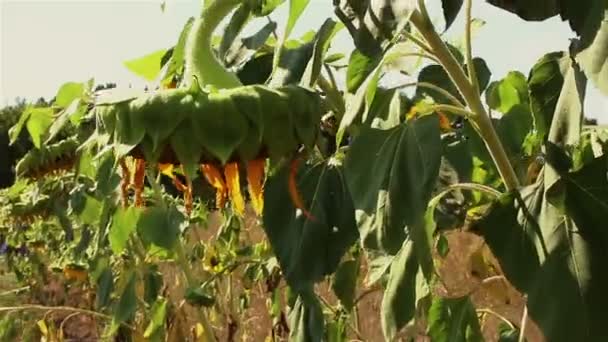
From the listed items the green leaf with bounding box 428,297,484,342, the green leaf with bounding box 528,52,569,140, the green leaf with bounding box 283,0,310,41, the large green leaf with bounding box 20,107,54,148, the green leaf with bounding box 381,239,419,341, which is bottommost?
the green leaf with bounding box 428,297,484,342

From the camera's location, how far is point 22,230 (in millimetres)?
6016

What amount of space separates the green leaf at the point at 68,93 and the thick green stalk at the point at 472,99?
28.7 inches

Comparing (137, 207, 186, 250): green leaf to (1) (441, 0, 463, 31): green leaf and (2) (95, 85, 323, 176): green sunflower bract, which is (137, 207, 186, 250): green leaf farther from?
(1) (441, 0, 463, 31): green leaf

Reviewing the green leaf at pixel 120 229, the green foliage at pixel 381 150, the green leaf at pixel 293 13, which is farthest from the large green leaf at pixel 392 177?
the green leaf at pixel 120 229

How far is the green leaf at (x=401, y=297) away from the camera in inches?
36.6

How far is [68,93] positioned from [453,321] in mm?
675

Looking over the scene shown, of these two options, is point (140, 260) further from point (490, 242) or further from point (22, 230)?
point (22, 230)

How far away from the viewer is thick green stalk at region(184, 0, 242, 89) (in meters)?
0.82

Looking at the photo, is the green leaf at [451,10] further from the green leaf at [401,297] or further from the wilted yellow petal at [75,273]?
the wilted yellow petal at [75,273]

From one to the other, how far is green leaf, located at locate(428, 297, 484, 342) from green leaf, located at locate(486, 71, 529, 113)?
0.26m

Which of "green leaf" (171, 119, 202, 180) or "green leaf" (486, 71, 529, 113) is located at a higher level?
"green leaf" (171, 119, 202, 180)

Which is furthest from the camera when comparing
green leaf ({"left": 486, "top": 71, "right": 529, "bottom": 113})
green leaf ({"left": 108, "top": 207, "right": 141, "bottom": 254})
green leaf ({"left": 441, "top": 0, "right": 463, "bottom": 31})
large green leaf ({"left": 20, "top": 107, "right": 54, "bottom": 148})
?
green leaf ({"left": 108, "top": 207, "right": 141, "bottom": 254})

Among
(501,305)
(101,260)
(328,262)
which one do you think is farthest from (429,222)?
(101,260)

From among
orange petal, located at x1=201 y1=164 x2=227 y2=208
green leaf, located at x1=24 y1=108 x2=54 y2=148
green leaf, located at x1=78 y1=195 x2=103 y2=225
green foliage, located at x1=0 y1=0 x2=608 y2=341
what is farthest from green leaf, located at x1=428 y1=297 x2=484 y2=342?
green leaf, located at x1=78 y1=195 x2=103 y2=225
